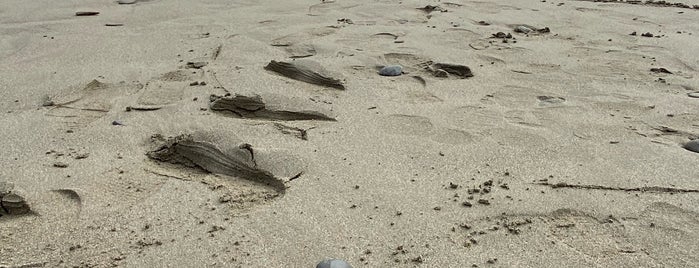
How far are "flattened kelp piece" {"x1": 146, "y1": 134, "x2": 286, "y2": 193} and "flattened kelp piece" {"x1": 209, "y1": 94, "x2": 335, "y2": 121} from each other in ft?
0.94

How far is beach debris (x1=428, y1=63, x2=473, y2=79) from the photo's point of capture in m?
2.67

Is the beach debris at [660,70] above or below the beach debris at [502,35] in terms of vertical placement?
below

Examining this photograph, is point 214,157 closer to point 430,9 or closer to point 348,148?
point 348,148

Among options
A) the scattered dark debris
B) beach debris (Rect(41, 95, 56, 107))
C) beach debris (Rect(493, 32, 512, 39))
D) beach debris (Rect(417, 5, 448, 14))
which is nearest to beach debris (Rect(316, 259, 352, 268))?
the scattered dark debris

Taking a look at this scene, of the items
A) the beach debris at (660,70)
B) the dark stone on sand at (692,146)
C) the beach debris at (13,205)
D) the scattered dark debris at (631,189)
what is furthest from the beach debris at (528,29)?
the beach debris at (13,205)

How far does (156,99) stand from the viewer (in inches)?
91.0

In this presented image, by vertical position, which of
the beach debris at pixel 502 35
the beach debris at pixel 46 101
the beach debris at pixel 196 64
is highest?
the beach debris at pixel 502 35

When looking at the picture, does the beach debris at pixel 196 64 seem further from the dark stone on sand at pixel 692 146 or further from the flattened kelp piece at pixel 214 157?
the dark stone on sand at pixel 692 146

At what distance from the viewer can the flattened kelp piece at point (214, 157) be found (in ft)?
5.79

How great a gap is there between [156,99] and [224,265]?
44.4 inches

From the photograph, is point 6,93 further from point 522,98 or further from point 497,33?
point 497,33

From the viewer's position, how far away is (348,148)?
1.95 metres

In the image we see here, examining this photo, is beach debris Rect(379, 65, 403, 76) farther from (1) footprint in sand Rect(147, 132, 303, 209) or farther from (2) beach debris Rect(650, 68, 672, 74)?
(2) beach debris Rect(650, 68, 672, 74)

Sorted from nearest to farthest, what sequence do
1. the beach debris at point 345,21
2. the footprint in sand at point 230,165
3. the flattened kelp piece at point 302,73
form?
1. the footprint in sand at point 230,165
2. the flattened kelp piece at point 302,73
3. the beach debris at point 345,21
